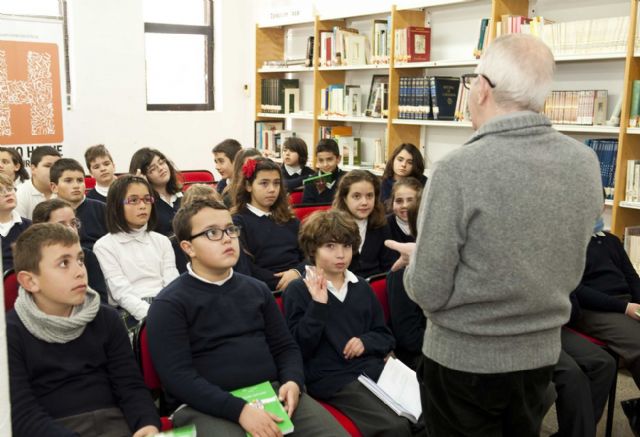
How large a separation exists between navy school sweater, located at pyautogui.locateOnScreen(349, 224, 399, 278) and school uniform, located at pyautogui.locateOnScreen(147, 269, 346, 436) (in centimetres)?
130

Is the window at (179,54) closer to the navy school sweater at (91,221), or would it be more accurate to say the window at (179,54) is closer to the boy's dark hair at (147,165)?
the boy's dark hair at (147,165)

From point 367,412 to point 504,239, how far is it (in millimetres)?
1053

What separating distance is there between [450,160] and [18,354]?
1354mm

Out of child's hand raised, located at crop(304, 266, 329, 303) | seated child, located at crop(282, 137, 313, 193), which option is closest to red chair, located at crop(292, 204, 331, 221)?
seated child, located at crop(282, 137, 313, 193)

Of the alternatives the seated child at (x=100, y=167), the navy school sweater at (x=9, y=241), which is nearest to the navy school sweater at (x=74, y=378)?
the navy school sweater at (x=9, y=241)

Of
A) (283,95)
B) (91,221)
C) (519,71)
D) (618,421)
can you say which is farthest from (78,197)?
(283,95)

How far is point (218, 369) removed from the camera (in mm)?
2072

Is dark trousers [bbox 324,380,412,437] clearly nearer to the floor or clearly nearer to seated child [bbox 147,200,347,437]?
seated child [bbox 147,200,347,437]

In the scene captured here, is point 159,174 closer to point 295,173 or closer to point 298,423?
point 295,173

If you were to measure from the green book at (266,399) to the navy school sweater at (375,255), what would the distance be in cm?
147

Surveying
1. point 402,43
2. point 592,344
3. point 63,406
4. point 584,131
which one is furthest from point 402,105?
point 63,406

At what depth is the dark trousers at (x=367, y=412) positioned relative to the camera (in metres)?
2.16

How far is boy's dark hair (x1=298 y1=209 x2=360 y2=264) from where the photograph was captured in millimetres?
2602

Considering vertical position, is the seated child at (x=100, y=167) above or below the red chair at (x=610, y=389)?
above
